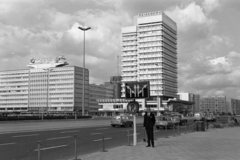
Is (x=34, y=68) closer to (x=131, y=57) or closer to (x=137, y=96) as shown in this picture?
A: (x=131, y=57)

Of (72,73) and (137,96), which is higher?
(72,73)

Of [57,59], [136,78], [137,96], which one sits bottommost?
[137,96]

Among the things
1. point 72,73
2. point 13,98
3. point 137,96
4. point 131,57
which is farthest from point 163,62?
point 137,96

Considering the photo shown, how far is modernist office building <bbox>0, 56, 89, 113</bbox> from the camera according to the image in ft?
500

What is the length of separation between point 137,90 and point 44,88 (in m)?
149

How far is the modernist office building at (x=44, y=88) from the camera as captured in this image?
152 m

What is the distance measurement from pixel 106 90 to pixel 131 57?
41.9 metres

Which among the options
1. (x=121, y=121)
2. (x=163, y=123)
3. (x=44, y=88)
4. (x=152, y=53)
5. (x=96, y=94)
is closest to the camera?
(x=163, y=123)

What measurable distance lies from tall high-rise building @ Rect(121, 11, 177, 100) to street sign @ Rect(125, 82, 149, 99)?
4835 inches

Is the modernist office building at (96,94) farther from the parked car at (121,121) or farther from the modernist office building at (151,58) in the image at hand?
the parked car at (121,121)

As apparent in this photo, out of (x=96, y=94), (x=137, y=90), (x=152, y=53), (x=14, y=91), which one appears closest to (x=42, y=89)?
(x=14, y=91)

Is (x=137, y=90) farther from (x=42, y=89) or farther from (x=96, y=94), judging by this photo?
(x=96, y=94)

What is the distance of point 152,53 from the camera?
14462 centimetres

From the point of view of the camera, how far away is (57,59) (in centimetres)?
15675
